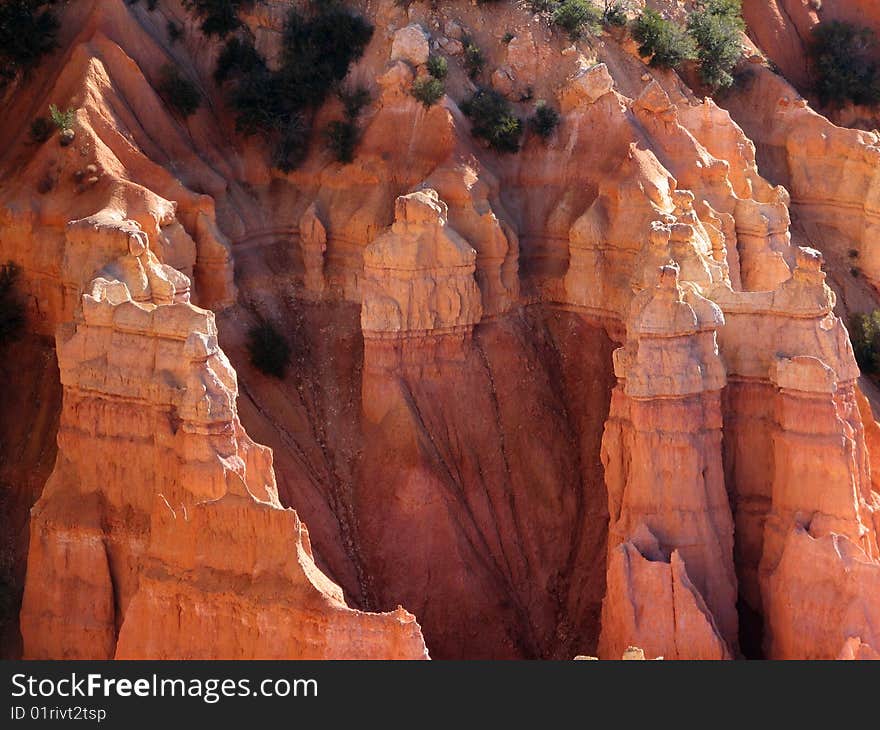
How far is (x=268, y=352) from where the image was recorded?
133ft

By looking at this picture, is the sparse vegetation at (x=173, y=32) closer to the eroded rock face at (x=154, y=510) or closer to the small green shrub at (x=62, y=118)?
the small green shrub at (x=62, y=118)

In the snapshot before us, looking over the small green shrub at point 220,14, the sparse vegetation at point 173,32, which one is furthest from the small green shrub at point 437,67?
the sparse vegetation at point 173,32

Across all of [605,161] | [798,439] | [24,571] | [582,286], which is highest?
[605,161]

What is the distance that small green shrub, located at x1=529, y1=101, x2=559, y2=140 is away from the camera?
42812 mm

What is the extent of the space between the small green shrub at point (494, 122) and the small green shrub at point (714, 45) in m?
7.10

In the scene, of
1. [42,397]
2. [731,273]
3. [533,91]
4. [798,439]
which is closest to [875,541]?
[798,439]

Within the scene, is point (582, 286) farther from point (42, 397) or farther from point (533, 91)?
point (42, 397)

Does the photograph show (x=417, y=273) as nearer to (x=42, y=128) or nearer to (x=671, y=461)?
(x=671, y=461)

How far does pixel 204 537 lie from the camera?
1272 inches

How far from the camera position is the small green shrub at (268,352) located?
4044 cm

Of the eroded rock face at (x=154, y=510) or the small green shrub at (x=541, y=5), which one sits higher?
the small green shrub at (x=541, y=5)

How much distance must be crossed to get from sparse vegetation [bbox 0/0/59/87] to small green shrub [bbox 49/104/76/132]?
2540 mm

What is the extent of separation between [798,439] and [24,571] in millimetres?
13835

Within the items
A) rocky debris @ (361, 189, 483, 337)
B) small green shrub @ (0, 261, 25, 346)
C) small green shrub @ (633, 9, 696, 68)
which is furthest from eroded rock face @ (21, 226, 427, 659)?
small green shrub @ (633, 9, 696, 68)
